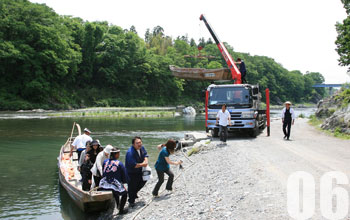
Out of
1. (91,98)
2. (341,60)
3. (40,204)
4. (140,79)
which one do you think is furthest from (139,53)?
(40,204)

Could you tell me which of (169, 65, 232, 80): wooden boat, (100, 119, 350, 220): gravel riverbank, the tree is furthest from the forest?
(100, 119, 350, 220): gravel riverbank

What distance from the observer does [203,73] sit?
4516cm

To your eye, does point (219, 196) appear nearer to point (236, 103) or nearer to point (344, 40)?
point (236, 103)

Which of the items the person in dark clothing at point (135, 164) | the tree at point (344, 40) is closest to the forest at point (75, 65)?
the tree at point (344, 40)

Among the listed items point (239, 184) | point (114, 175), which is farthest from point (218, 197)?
point (114, 175)

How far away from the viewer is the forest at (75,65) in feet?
209

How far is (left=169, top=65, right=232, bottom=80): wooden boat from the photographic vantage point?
43.6m

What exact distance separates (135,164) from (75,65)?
72744 mm

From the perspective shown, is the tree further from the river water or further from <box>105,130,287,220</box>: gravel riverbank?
<box>105,130,287,220</box>: gravel riverbank

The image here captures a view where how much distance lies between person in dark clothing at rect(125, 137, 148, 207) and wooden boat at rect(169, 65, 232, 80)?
3550cm

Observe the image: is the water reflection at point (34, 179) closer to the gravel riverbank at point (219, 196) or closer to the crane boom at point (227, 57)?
the gravel riverbank at point (219, 196)

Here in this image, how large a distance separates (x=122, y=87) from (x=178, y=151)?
3016 inches

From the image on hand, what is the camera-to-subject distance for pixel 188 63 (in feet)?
377

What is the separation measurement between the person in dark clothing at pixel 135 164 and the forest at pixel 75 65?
39.0 meters
